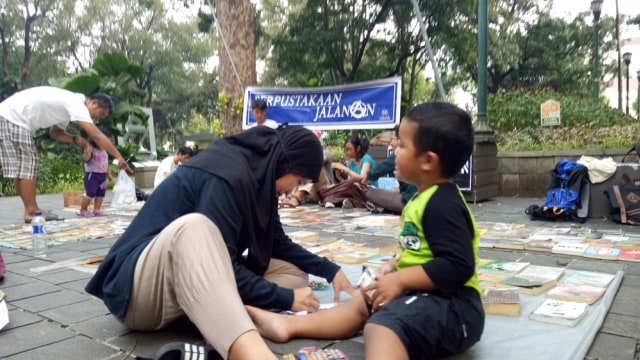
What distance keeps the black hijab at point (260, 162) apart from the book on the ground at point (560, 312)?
1.17m

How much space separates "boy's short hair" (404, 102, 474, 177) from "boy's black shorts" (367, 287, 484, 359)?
45 centimetres

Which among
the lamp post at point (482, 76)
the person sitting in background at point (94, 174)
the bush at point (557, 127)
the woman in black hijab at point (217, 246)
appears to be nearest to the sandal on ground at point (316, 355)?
the woman in black hijab at point (217, 246)

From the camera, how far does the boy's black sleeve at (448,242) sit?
1.55m

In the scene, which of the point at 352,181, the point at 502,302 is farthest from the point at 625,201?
the point at 502,302

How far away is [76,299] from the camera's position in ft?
8.23

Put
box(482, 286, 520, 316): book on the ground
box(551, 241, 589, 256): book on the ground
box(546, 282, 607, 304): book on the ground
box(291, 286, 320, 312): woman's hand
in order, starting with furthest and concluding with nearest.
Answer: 1. box(551, 241, 589, 256): book on the ground
2. box(546, 282, 607, 304): book on the ground
3. box(482, 286, 520, 316): book on the ground
4. box(291, 286, 320, 312): woman's hand

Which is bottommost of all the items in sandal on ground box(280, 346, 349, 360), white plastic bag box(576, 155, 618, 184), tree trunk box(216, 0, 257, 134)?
sandal on ground box(280, 346, 349, 360)

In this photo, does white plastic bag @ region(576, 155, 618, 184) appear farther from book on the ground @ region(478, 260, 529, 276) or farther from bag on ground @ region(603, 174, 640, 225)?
book on the ground @ region(478, 260, 529, 276)

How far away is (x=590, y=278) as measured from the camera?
2.68m

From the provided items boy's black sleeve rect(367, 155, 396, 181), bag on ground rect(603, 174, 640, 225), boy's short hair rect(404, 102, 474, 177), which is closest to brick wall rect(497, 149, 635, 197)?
bag on ground rect(603, 174, 640, 225)

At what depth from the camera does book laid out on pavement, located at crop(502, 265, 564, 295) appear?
2490mm

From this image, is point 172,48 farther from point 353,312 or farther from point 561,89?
point 353,312

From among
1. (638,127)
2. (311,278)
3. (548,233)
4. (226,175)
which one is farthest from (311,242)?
(638,127)

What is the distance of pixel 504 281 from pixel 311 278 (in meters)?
1.09
